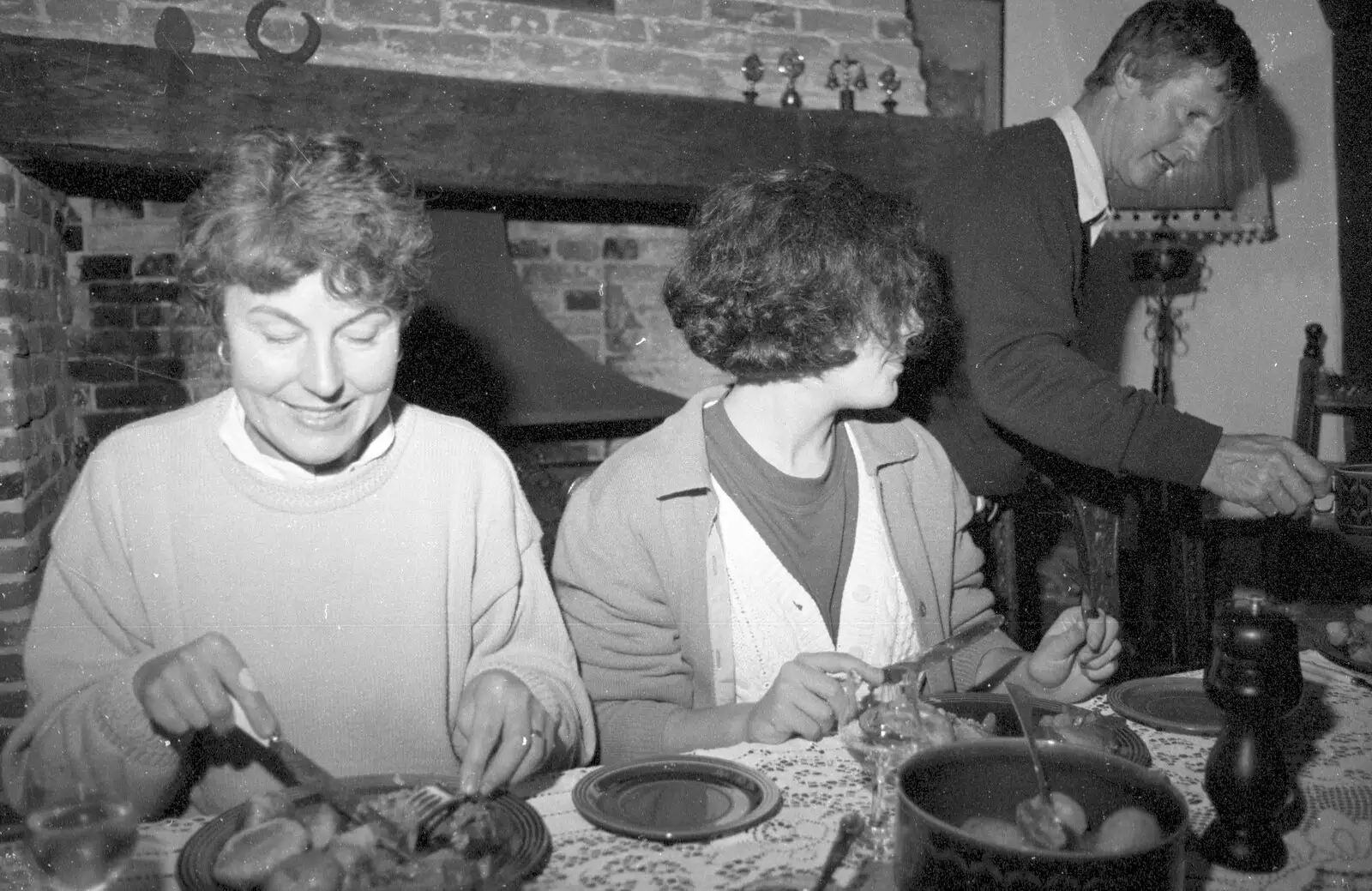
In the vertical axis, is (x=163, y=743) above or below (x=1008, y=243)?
below

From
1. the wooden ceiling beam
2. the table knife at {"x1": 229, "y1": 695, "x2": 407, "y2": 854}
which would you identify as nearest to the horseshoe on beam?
the wooden ceiling beam

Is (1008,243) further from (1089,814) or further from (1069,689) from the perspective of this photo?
(1089,814)

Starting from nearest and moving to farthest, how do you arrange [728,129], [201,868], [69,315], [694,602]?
[201,868] < [694,602] < [69,315] < [728,129]

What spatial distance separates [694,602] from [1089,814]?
701mm

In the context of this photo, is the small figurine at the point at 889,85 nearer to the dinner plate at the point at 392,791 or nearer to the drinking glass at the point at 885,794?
the drinking glass at the point at 885,794

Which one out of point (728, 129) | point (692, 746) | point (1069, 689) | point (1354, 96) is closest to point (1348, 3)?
point (1354, 96)

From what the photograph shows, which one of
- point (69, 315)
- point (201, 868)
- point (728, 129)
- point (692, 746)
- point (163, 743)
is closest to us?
point (201, 868)

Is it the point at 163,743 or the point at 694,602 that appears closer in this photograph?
the point at 163,743

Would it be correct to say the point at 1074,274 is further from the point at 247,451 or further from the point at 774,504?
the point at 247,451

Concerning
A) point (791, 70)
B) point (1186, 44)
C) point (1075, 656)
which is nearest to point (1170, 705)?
point (1075, 656)

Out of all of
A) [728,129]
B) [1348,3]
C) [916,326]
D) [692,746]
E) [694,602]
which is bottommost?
[692,746]

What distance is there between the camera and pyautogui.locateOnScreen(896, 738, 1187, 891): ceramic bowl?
2.13ft

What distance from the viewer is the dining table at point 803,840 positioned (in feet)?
2.73

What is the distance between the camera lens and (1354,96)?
118 inches
